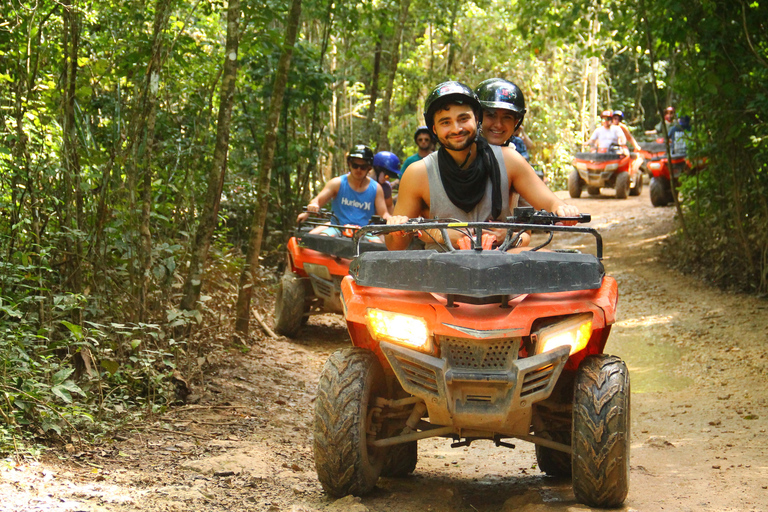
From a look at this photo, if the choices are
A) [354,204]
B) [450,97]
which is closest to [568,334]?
[450,97]

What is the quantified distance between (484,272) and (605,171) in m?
17.4

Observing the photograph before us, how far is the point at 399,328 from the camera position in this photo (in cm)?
387

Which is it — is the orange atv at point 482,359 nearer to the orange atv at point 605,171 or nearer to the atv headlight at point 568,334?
the atv headlight at point 568,334

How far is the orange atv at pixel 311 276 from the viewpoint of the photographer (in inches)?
346

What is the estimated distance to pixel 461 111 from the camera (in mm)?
4637

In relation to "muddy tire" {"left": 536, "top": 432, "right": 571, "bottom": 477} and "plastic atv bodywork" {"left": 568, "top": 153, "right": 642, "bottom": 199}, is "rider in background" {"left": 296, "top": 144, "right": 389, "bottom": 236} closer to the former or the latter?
"muddy tire" {"left": 536, "top": 432, "right": 571, "bottom": 477}

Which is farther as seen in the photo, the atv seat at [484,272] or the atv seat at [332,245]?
the atv seat at [332,245]

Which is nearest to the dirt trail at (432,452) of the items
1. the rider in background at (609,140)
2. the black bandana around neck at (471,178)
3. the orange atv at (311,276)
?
the orange atv at (311,276)

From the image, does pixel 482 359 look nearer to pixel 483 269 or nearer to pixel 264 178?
pixel 483 269

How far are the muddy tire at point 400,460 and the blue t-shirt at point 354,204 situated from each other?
5.07 m

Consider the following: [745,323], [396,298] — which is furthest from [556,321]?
[745,323]

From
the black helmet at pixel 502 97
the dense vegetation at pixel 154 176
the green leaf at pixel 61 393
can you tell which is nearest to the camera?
the green leaf at pixel 61 393

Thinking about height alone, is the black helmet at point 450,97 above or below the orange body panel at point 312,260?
above

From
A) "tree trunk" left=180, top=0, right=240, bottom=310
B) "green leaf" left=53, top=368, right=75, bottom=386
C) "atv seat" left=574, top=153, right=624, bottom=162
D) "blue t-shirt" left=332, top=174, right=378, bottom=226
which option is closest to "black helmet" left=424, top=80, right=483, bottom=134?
"green leaf" left=53, top=368, right=75, bottom=386
